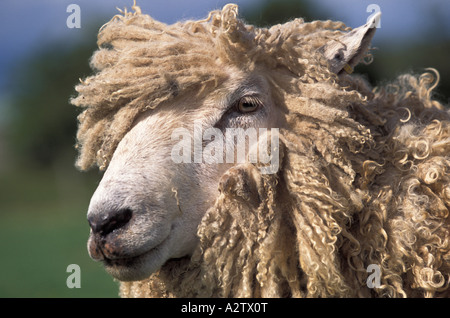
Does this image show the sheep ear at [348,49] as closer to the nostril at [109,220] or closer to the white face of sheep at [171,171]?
the white face of sheep at [171,171]

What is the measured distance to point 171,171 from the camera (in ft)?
9.05

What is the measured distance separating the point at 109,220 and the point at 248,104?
1037 mm

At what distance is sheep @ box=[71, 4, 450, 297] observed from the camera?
8.94ft

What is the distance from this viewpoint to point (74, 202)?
30.0 meters

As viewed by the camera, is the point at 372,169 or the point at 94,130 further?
the point at 94,130

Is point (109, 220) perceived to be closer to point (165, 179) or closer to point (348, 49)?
point (165, 179)

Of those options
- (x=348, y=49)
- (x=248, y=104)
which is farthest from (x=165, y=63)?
(x=348, y=49)

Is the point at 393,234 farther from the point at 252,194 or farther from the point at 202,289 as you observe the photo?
the point at 202,289

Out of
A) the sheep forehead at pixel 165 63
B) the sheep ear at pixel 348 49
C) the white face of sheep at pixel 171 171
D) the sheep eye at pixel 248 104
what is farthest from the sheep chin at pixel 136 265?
the sheep ear at pixel 348 49

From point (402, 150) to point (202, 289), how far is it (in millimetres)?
1375

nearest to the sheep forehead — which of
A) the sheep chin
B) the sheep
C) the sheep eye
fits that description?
the sheep

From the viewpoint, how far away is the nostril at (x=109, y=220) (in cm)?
256

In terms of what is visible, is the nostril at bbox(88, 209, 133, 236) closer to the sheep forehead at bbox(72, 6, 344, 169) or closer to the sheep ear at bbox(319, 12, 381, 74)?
the sheep forehead at bbox(72, 6, 344, 169)
